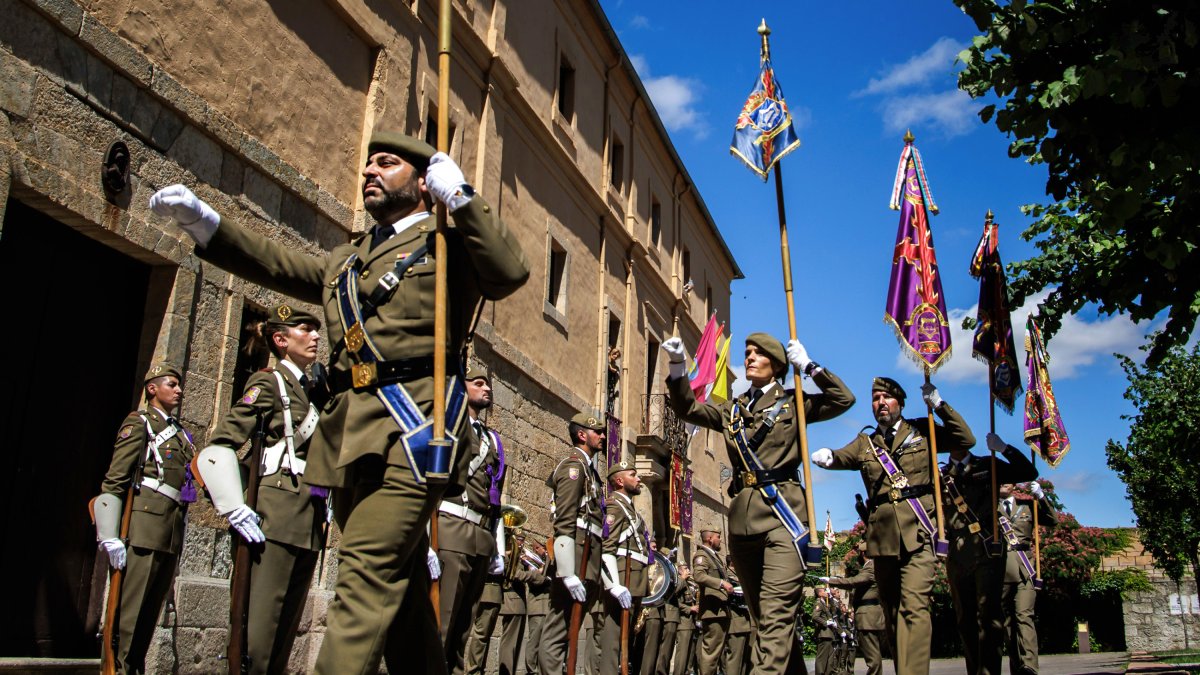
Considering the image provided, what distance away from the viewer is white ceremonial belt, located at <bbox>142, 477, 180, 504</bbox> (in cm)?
738

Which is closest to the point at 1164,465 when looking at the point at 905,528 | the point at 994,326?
the point at 994,326

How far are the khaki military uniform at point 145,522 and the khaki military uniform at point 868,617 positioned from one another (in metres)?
8.94

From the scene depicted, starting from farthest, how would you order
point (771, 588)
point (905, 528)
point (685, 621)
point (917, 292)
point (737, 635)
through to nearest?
point (685, 621), point (737, 635), point (917, 292), point (905, 528), point (771, 588)

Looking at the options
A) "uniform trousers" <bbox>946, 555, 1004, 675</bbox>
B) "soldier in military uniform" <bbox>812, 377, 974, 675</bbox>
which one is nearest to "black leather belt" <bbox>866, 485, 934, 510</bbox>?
"soldier in military uniform" <bbox>812, 377, 974, 675</bbox>

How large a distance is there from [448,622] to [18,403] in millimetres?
3551

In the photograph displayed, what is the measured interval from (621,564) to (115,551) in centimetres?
591

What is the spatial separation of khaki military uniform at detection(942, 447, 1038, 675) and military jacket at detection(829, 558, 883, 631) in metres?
4.25

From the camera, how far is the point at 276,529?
6.09m

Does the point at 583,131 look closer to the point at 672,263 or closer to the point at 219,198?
the point at 672,263

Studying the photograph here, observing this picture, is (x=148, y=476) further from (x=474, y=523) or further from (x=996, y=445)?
(x=996, y=445)

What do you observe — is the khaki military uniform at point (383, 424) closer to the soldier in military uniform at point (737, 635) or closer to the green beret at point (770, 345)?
the green beret at point (770, 345)

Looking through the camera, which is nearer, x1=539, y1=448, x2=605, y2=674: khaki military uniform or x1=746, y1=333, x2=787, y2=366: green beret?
x1=746, y1=333, x2=787, y2=366: green beret

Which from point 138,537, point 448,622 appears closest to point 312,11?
Result: point 138,537

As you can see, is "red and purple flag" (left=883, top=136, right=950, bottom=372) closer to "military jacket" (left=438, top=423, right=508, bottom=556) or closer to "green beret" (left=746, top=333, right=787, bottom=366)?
"green beret" (left=746, top=333, right=787, bottom=366)
